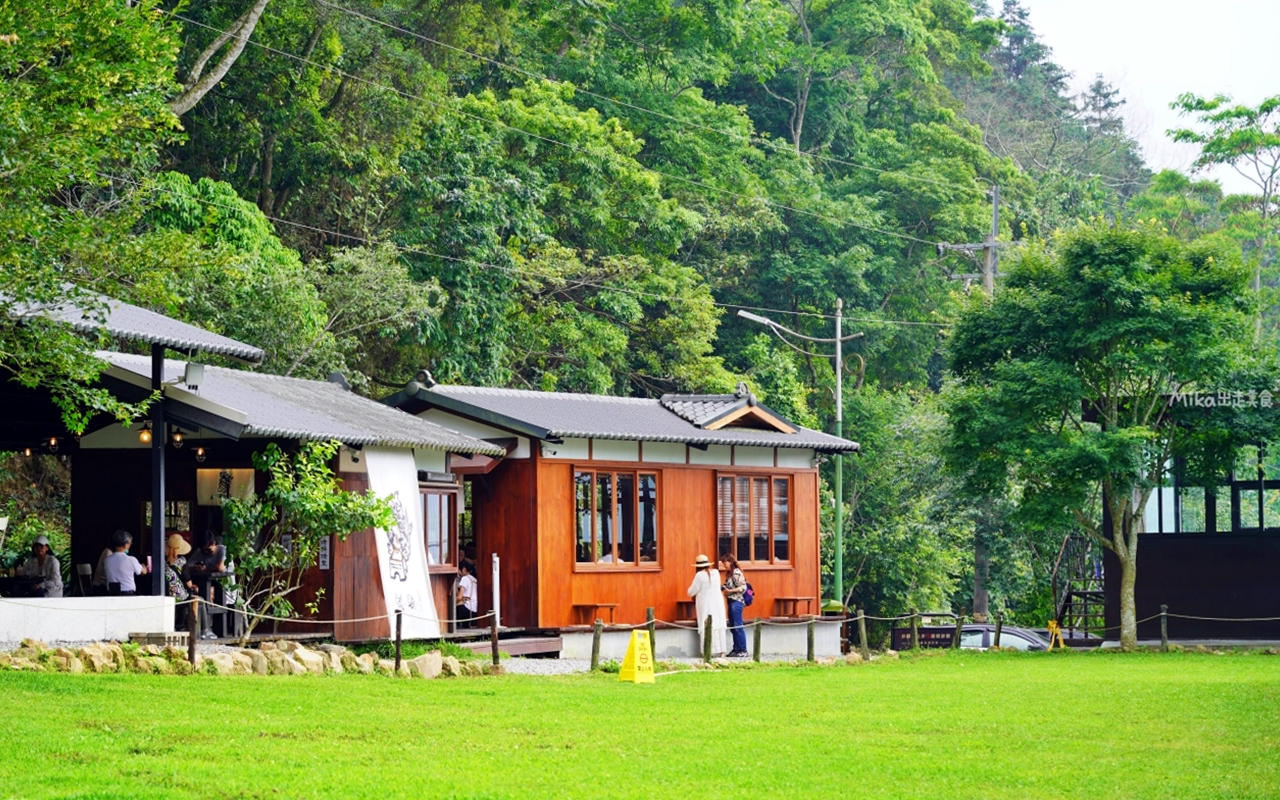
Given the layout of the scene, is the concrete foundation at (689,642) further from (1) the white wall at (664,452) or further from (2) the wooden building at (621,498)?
(1) the white wall at (664,452)

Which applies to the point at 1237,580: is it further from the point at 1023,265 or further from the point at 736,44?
the point at 736,44

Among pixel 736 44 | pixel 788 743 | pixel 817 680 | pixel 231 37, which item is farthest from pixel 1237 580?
pixel 736 44

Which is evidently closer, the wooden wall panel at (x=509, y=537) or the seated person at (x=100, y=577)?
the seated person at (x=100, y=577)

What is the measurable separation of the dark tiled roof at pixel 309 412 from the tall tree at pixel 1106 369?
985 cm

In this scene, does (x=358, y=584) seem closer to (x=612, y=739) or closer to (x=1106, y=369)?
(x=612, y=739)

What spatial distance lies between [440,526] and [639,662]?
512cm

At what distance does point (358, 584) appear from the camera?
68.7 feet

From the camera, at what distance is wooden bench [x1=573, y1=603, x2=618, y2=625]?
24672 mm

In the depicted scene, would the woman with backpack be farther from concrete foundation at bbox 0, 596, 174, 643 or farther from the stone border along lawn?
concrete foundation at bbox 0, 596, 174, 643

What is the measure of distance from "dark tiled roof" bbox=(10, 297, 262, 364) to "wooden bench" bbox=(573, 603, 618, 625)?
7.88m

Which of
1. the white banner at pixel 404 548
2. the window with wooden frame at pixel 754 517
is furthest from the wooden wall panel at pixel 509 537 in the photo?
the window with wooden frame at pixel 754 517

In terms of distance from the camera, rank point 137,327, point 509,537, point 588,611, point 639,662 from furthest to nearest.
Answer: point 588,611 < point 509,537 < point 639,662 < point 137,327

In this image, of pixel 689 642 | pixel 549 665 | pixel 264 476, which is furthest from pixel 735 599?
pixel 264 476

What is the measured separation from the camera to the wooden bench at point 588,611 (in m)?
24.7
